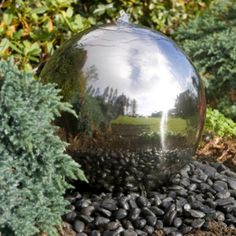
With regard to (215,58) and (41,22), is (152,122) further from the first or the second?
(215,58)

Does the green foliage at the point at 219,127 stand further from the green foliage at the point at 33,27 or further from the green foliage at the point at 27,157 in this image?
the green foliage at the point at 27,157

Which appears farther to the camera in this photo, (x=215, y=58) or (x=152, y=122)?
(x=215, y=58)

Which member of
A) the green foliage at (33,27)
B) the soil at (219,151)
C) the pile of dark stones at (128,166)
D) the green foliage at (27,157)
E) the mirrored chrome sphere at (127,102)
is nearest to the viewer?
the green foliage at (27,157)

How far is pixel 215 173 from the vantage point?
16.2 feet

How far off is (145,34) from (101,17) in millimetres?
3224

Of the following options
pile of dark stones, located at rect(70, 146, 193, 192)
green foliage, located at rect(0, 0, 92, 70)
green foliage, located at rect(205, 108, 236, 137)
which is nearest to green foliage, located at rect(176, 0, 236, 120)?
green foliage, located at rect(205, 108, 236, 137)

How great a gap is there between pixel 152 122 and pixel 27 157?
0.98 m

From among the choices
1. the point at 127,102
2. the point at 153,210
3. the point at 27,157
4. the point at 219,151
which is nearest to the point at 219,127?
the point at 219,151

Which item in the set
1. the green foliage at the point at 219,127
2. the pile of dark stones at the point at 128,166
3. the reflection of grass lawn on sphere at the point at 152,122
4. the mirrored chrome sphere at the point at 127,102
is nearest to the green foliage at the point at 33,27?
the mirrored chrome sphere at the point at 127,102

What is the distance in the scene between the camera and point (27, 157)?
341cm

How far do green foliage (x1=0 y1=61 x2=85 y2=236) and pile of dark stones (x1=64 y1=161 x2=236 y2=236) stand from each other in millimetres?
499

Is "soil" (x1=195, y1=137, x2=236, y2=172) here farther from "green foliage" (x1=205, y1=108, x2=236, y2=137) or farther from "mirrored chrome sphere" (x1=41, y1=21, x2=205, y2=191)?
"mirrored chrome sphere" (x1=41, y1=21, x2=205, y2=191)

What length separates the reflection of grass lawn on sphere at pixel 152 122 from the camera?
4.02 meters

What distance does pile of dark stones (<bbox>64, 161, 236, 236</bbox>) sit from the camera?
159 inches
